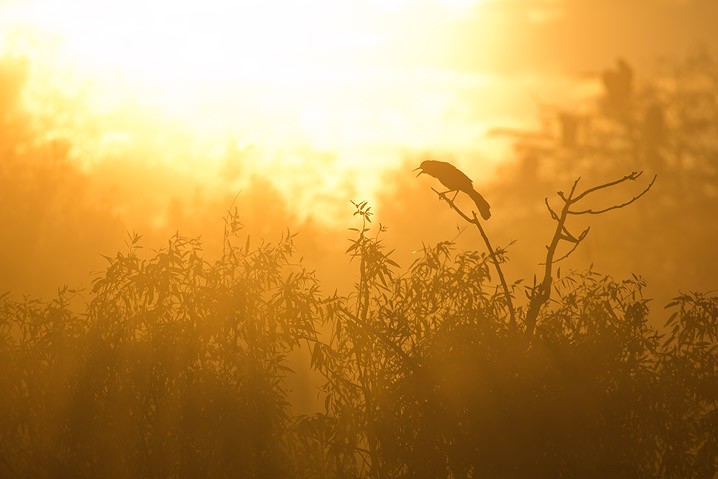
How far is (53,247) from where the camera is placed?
34.3m

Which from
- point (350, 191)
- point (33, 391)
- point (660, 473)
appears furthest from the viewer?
point (350, 191)

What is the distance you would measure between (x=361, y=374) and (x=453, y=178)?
5.79ft

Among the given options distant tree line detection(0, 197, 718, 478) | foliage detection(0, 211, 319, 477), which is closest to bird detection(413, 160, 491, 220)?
distant tree line detection(0, 197, 718, 478)

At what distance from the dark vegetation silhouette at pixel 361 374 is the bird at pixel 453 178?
0.61ft

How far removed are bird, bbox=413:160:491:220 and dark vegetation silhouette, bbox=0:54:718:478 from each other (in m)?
0.19

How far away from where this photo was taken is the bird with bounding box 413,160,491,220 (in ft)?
27.8

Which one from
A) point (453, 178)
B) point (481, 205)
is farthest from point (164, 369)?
point (481, 205)

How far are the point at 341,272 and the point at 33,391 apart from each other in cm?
1913

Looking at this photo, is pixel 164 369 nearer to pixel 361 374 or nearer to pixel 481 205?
pixel 361 374

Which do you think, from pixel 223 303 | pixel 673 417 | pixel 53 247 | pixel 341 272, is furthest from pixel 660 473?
pixel 53 247

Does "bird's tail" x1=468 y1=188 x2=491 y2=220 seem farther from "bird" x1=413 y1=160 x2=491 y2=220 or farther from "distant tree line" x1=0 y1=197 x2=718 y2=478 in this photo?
"distant tree line" x1=0 y1=197 x2=718 y2=478

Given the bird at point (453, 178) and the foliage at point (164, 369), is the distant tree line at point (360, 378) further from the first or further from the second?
the bird at point (453, 178)

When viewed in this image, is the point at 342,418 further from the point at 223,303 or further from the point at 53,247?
the point at 53,247

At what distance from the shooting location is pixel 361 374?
8.62m
